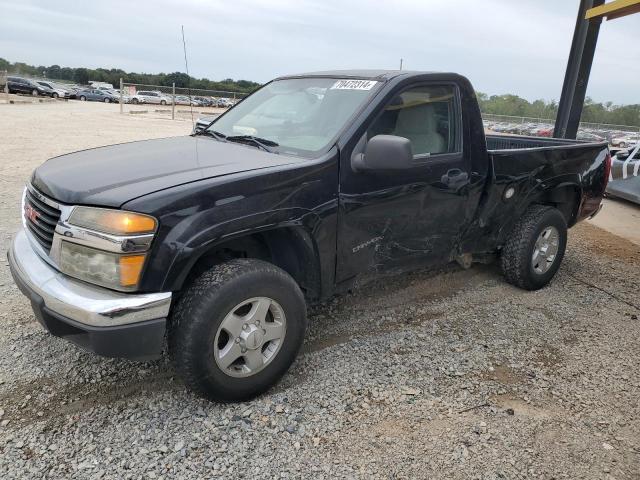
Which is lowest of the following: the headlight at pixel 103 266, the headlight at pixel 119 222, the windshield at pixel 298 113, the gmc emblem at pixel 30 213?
the headlight at pixel 103 266

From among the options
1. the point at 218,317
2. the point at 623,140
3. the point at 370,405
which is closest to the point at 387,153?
the point at 218,317

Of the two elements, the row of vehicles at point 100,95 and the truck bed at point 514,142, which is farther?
the row of vehicles at point 100,95

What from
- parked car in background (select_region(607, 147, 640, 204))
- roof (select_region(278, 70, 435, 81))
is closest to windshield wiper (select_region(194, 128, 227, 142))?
roof (select_region(278, 70, 435, 81))

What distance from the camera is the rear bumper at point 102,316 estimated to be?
2336 mm

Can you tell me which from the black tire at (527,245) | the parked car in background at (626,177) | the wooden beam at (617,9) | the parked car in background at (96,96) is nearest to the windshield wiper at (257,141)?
the black tire at (527,245)

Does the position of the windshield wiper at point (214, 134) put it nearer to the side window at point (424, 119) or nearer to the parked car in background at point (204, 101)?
the side window at point (424, 119)

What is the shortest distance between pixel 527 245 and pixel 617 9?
4748 mm

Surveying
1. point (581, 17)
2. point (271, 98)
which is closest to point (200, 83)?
point (581, 17)

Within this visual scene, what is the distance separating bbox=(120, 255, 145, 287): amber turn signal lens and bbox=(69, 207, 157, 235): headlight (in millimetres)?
121

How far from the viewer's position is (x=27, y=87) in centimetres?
4397

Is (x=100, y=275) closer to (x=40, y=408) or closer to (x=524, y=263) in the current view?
(x=40, y=408)

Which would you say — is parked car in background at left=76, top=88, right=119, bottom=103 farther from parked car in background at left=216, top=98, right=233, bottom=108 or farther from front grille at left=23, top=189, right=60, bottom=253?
front grille at left=23, top=189, right=60, bottom=253

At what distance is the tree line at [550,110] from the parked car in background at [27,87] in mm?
37087

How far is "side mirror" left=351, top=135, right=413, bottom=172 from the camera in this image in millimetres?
2918
